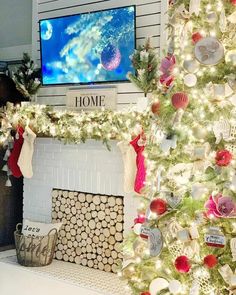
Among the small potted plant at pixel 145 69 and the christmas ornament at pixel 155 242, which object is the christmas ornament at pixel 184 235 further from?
the small potted plant at pixel 145 69

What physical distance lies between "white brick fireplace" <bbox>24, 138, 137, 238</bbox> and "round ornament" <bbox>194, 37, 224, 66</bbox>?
6.09 ft

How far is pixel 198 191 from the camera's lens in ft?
7.84

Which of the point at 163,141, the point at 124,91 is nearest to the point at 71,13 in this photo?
the point at 124,91

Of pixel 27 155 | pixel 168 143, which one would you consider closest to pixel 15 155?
pixel 27 155

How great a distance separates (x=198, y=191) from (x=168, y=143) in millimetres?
303

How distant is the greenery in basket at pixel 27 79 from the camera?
15.1 ft

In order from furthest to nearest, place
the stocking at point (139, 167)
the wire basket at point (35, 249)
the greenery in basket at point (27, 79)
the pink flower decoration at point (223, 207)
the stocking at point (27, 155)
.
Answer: the greenery in basket at point (27, 79), the stocking at point (27, 155), the wire basket at point (35, 249), the stocking at point (139, 167), the pink flower decoration at point (223, 207)

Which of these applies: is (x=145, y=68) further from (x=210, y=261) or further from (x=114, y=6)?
(x=210, y=261)

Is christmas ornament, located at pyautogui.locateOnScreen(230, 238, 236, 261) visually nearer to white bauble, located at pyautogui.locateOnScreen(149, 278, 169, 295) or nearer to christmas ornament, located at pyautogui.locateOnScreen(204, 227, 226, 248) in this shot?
christmas ornament, located at pyautogui.locateOnScreen(204, 227, 226, 248)

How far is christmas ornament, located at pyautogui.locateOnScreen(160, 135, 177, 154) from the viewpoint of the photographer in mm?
2525

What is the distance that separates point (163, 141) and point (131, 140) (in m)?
1.28

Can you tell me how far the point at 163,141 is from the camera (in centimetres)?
256

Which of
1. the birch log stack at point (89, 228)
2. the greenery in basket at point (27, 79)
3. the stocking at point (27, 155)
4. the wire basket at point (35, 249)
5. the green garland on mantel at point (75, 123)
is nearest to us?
the green garland on mantel at point (75, 123)

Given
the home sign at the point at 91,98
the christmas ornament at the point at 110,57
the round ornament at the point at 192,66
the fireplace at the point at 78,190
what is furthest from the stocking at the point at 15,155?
the round ornament at the point at 192,66
